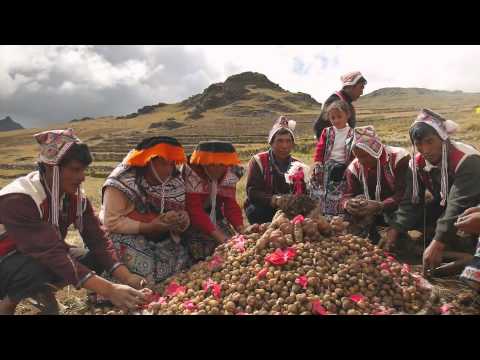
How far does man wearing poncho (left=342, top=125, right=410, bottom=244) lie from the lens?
420 centimetres

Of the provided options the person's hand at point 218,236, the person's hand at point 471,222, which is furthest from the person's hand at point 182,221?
the person's hand at point 471,222

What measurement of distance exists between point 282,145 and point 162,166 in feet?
4.32

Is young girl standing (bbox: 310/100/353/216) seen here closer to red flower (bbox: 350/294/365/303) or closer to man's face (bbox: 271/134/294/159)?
man's face (bbox: 271/134/294/159)

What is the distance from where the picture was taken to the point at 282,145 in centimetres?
448

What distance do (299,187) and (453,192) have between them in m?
1.38

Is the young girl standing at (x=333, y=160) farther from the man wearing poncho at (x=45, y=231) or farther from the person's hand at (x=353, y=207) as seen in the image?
the man wearing poncho at (x=45, y=231)

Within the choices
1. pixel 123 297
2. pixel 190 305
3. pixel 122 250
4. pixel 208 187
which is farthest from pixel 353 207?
pixel 123 297

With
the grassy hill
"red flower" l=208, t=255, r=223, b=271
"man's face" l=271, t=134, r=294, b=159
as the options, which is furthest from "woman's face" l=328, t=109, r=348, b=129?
the grassy hill

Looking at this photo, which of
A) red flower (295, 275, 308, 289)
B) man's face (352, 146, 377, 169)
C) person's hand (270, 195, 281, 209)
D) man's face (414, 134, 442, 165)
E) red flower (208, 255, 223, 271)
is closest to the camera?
red flower (295, 275, 308, 289)

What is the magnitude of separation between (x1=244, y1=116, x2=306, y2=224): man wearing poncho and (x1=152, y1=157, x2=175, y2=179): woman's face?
984 mm

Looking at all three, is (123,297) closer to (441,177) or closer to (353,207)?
(353,207)

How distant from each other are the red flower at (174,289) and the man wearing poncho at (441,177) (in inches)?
77.8

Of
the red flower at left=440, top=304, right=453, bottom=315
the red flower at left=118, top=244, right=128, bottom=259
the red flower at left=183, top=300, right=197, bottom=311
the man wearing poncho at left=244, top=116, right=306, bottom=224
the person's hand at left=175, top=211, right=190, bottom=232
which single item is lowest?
the red flower at left=440, top=304, right=453, bottom=315

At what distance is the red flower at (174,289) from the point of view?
315 centimetres
